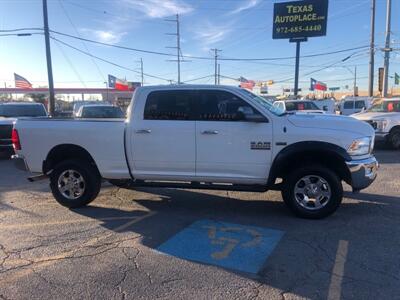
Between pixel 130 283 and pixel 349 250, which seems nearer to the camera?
pixel 130 283

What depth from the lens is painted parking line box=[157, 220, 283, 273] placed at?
174 inches

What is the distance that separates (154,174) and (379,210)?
11.7ft

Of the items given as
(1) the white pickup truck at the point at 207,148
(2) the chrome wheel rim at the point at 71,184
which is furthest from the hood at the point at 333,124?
(2) the chrome wheel rim at the point at 71,184

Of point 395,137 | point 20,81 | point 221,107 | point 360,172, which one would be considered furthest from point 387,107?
point 20,81

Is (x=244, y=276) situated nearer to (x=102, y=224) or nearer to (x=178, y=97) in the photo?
(x=102, y=224)

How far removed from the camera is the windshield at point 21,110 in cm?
1416

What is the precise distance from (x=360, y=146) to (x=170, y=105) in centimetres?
287

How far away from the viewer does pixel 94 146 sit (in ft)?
21.2

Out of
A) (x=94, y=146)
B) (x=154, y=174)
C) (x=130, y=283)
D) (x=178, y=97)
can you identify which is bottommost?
(x=130, y=283)

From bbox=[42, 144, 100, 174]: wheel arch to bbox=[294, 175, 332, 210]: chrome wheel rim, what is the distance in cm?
326

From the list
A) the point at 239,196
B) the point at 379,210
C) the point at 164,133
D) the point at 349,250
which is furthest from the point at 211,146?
the point at 379,210

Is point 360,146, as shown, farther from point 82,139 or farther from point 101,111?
point 101,111

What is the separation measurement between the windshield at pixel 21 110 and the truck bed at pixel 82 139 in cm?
817

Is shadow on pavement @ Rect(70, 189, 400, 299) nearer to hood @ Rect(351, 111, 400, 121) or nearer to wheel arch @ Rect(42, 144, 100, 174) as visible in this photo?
wheel arch @ Rect(42, 144, 100, 174)
